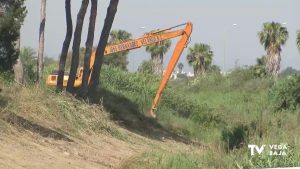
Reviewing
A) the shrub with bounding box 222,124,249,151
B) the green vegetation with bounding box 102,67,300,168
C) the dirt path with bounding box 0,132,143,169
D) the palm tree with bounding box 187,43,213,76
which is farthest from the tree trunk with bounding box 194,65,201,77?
the dirt path with bounding box 0,132,143,169

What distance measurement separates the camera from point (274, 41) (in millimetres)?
65688

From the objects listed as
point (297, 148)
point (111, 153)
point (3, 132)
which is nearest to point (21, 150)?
point (3, 132)

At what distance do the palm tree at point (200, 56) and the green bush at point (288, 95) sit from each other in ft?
104

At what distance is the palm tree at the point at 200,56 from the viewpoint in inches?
2897

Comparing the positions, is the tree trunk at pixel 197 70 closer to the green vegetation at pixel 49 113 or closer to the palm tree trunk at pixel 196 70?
the palm tree trunk at pixel 196 70

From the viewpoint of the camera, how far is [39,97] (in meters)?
18.3

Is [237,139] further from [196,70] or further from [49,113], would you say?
[196,70]

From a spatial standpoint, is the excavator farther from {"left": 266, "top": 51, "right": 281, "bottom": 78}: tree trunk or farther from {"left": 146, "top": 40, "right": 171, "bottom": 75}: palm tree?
{"left": 146, "top": 40, "right": 171, "bottom": 75}: palm tree

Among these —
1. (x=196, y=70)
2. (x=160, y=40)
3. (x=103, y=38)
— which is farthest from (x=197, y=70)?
(x=103, y=38)

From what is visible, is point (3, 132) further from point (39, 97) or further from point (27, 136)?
point (39, 97)

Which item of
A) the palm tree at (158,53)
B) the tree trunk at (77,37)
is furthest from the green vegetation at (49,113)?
the palm tree at (158,53)

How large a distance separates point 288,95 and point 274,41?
26.9m

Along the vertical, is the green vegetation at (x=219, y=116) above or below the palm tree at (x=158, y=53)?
below

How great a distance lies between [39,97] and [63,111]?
0.80 metres
